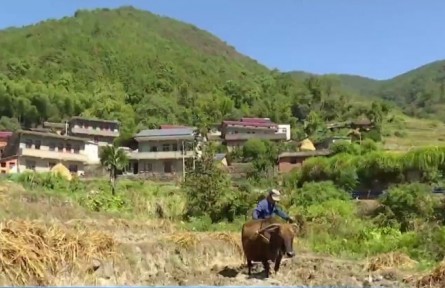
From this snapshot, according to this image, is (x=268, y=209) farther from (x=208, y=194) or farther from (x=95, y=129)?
(x=95, y=129)

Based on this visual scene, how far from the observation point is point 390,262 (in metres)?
12.8

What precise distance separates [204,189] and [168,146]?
28040 mm

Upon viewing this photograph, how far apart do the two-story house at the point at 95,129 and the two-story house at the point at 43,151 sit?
836 centimetres

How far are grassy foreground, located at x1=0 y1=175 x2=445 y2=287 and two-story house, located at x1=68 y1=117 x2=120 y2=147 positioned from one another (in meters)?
39.5

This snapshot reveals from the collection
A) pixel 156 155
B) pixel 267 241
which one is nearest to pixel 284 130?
pixel 156 155

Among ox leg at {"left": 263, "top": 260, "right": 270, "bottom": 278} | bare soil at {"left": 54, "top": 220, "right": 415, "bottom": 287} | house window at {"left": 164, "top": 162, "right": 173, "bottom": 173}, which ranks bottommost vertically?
house window at {"left": 164, "top": 162, "right": 173, "bottom": 173}

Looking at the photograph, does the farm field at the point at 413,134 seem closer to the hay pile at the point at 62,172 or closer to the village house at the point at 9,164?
the hay pile at the point at 62,172

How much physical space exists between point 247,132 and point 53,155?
20680 mm

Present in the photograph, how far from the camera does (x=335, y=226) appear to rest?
65.6 ft

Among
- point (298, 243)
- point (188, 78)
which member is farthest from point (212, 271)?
point (188, 78)

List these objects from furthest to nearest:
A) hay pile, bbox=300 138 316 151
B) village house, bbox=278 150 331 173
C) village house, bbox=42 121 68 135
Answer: village house, bbox=42 121 68 135
hay pile, bbox=300 138 316 151
village house, bbox=278 150 331 173

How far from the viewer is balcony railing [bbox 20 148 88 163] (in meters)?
47.6

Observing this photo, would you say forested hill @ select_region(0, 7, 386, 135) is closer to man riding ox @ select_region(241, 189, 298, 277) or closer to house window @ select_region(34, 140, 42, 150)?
house window @ select_region(34, 140, 42, 150)

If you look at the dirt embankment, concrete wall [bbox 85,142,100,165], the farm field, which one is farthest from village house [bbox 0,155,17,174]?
the dirt embankment
